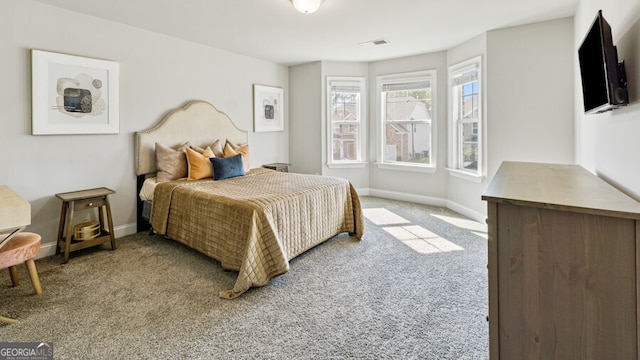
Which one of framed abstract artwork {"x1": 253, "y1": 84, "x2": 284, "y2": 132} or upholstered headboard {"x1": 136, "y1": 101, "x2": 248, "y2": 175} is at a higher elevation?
framed abstract artwork {"x1": 253, "y1": 84, "x2": 284, "y2": 132}

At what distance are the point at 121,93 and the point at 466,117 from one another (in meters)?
4.52

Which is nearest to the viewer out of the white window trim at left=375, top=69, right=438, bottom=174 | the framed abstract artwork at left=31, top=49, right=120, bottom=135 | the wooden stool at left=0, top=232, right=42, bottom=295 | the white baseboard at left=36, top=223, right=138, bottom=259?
the wooden stool at left=0, top=232, right=42, bottom=295

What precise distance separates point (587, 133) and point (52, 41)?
5.12 m

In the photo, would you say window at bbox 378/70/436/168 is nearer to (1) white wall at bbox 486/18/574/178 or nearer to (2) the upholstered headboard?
(1) white wall at bbox 486/18/574/178

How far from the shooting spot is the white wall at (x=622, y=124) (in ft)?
5.01

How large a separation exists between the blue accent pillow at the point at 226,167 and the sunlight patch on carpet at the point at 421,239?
2044 mm

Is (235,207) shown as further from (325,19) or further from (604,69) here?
(604,69)

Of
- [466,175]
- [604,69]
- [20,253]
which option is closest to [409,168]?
[466,175]

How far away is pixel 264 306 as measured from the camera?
2271 mm

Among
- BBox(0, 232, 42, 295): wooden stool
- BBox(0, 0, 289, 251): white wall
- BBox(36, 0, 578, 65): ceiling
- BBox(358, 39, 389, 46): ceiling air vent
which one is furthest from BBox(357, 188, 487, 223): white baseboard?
BBox(0, 232, 42, 295): wooden stool

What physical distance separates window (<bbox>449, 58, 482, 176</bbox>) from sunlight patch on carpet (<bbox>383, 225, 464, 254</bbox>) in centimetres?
125

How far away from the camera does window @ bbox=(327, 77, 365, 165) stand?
5727 mm

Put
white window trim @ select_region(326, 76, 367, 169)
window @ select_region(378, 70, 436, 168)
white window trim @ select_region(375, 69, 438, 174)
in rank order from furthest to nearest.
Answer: white window trim @ select_region(326, 76, 367, 169) < window @ select_region(378, 70, 436, 168) < white window trim @ select_region(375, 69, 438, 174)

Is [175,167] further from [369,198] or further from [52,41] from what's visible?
[369,198]
